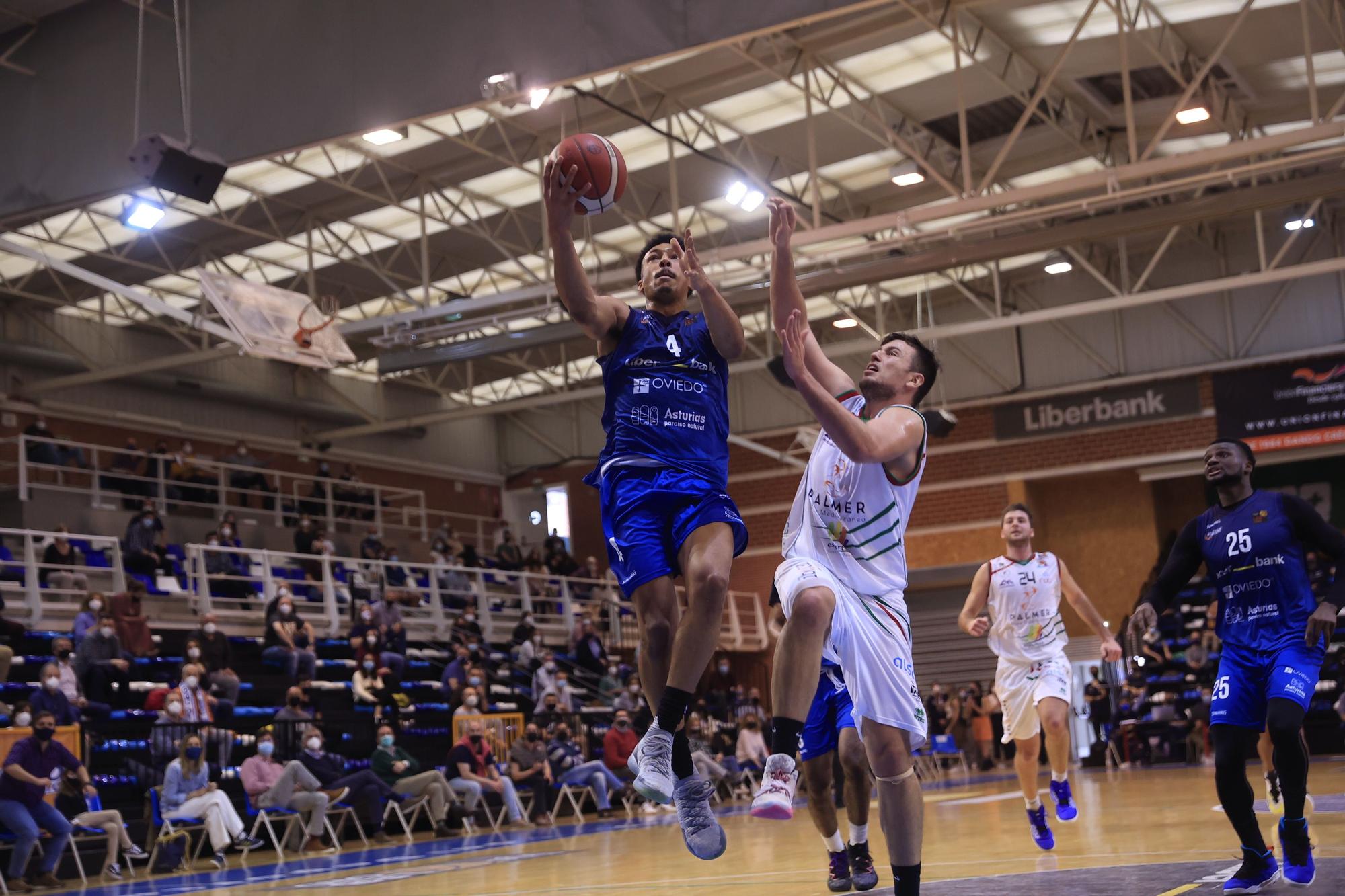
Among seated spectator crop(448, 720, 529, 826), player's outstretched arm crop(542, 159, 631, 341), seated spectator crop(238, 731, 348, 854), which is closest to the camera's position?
player's outstretched arm crop(542, 159, 631, 341)

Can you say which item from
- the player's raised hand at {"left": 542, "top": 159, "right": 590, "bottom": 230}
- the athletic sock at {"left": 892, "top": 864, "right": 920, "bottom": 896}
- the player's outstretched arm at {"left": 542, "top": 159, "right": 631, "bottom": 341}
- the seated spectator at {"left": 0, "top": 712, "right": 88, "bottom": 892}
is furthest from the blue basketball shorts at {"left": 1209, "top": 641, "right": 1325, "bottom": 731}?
the seated spectator at {"left": 0, "top": 712, "right": 88, "bottom": 892}

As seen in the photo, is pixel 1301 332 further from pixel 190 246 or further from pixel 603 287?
pixel 190 246

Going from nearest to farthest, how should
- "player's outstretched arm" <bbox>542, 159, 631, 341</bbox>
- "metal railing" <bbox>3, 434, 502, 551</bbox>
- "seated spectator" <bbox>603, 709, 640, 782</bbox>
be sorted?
"player's outstretched arm" <bbox>542, 159, 631, 341</bbox> < "seated spectator" <bbox>603, 709, 640, 782</bbox> < "metal railing" <bbox>3, 434, 502, 551</bbox>

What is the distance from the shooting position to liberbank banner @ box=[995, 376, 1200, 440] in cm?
3080

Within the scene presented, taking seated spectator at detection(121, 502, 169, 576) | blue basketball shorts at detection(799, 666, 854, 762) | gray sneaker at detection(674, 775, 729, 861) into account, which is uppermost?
seated spectator at detection(121, 502, 169, 576)

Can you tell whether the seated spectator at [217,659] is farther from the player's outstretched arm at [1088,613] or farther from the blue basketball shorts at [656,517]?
the blue basketball shorts at [656,517]

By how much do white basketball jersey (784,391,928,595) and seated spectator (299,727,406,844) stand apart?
11.4 meters

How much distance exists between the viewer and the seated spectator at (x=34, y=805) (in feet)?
41.0

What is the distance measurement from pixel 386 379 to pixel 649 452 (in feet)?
95.2

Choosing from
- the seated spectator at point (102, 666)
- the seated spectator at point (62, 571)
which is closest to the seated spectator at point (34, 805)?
the seated spectator at point (102, 666)

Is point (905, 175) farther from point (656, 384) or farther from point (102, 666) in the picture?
point (656, 384)

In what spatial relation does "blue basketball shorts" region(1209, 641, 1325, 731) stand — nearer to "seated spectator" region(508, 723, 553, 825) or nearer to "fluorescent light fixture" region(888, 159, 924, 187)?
"seated spectator" region(508, 723, 553, 825)

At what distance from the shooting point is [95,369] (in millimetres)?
27156

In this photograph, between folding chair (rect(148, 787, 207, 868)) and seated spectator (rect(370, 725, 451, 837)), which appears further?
seated spectator (rect(370, 725, 451, 837))
